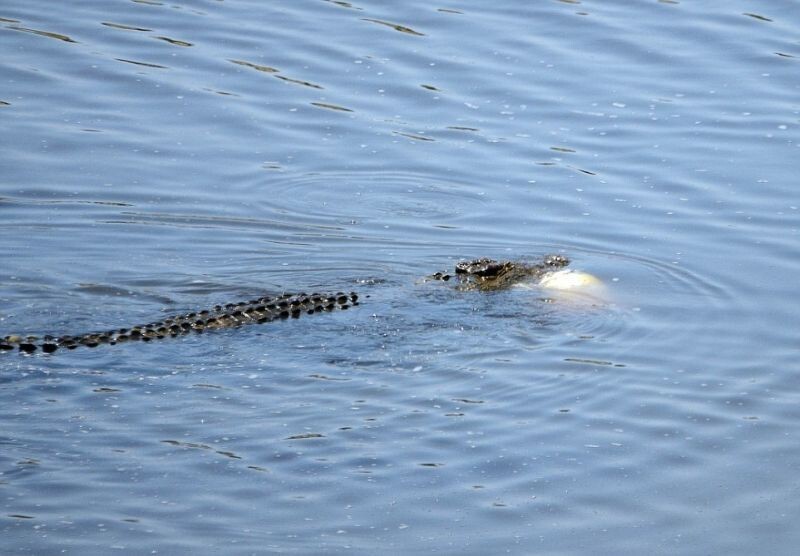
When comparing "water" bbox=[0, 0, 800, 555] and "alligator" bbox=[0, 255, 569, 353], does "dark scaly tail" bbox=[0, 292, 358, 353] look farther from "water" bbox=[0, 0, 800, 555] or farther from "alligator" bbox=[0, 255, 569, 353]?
"water" bbox=[0, 0, 800, 555]

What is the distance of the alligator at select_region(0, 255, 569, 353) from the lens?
10.4 m

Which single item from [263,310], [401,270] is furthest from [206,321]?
[401,270]

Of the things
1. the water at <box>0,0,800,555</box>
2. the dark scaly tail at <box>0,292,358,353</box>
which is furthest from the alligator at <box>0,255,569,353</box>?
the water at <box>0,0,800,555</box>

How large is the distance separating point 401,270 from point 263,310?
5.32 ft

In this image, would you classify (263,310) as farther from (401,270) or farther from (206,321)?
(401,270)

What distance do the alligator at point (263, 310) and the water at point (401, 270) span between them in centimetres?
13

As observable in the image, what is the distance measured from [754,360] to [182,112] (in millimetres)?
7237

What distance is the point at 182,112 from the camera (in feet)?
51.0

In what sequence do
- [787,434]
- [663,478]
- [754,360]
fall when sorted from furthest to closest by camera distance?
[754,360]
[787,434]
[663,478]

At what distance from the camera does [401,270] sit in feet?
40.3

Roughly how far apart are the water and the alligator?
134mm

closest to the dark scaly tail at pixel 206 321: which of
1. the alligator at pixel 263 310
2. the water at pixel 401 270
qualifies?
the alligator at pixel 263 310

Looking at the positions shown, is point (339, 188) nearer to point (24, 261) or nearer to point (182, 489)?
point (24, 261)

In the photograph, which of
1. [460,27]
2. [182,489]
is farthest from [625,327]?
[460,27]
